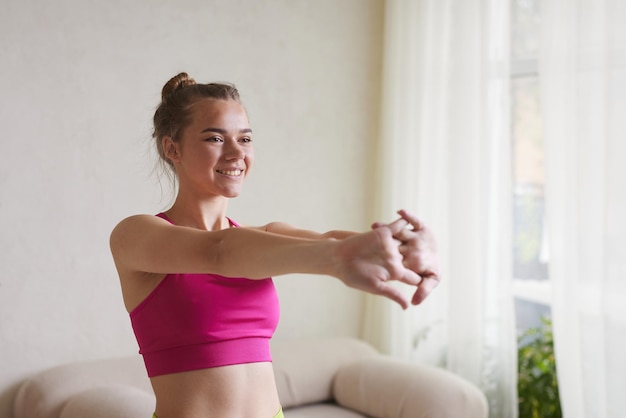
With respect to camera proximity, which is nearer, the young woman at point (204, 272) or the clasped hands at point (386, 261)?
the clasped hands at point (386, 261)

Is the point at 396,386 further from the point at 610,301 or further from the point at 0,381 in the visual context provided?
the point at 0,381

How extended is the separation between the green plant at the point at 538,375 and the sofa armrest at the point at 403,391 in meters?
0.54

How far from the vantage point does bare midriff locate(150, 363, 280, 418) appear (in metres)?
1.57

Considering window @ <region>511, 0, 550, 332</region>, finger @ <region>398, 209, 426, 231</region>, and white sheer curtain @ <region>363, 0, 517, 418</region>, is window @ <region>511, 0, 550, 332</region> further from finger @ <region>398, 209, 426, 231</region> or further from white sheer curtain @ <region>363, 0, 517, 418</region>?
finger @ <region>398, 209, 426, 231</region>

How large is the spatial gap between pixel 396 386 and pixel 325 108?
1.41 meters

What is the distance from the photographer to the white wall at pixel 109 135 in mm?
3018

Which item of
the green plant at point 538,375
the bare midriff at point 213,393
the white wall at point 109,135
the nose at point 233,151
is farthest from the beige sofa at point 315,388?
the nose at point 233,151

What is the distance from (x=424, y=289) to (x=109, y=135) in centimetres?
225

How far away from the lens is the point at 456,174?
3619mm

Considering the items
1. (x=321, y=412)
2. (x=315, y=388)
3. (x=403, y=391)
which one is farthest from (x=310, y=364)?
(x=403, y=391)

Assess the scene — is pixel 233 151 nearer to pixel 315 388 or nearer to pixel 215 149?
pixel 215 149

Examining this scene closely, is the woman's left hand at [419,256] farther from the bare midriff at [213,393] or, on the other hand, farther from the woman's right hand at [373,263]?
the bare midriff at [213,393]

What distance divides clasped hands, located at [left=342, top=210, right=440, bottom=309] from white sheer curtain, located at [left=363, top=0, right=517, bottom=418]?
2339mm

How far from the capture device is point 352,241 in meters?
1.12
